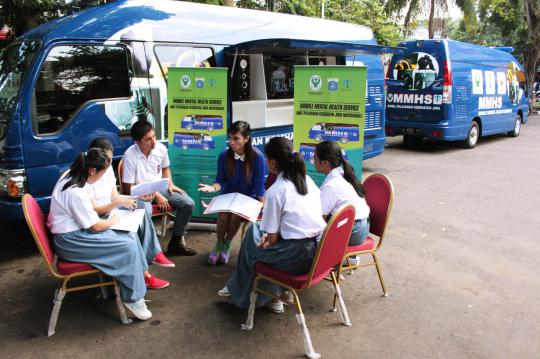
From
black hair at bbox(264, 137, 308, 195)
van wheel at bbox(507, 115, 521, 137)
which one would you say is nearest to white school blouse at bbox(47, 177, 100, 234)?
black hair at bbox(264, 137, 308, 195)

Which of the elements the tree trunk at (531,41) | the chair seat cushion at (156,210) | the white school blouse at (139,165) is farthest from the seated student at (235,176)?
the tree trunk at (531,41)

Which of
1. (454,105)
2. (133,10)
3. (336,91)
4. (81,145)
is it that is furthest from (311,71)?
(454,105)

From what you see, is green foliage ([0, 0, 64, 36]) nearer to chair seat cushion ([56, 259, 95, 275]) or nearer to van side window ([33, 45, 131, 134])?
van side window ([33, 45, 131, 134])

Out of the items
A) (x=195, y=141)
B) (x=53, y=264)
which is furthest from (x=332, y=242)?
(x=195, y=141)

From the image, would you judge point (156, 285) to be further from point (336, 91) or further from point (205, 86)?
point (336, 91)

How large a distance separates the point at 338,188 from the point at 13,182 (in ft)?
9.73

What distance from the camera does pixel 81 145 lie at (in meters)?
4.67

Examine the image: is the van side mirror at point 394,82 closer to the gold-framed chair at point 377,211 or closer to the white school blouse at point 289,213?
the gold-framed chair at point 377,211

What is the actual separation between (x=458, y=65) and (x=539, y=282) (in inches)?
278

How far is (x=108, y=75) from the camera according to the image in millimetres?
4930

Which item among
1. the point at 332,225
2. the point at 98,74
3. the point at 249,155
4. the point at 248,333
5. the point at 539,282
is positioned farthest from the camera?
the point at 98,74

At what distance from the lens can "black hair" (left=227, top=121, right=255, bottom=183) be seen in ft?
14.4

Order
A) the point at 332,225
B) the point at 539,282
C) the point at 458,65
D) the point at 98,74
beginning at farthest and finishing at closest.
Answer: the point at 458,65 → the point at 98,74 → the point at 539,282 → the point at 332,225

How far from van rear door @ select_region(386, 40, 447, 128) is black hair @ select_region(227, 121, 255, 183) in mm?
6952
